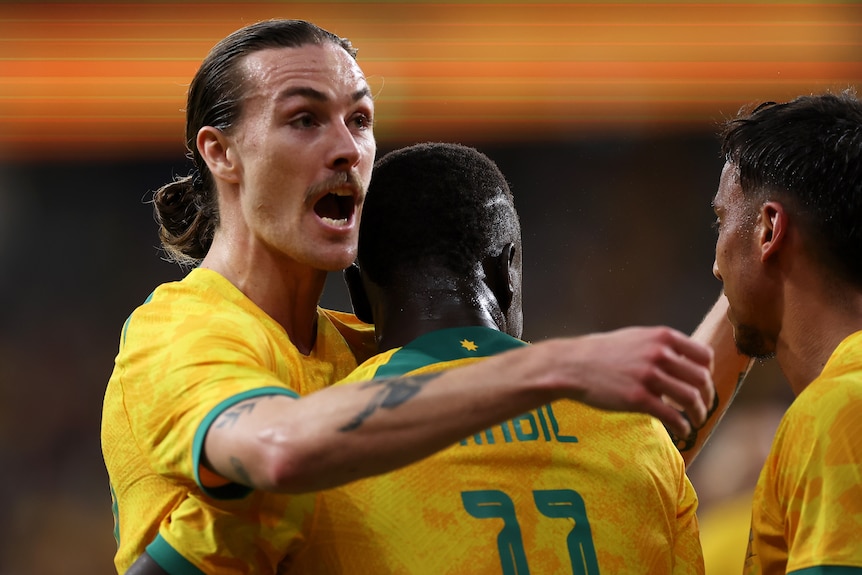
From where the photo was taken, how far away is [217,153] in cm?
286

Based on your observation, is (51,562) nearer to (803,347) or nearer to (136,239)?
(136,239)

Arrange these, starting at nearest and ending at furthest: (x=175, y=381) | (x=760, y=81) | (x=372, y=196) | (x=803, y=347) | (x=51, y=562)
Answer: (x=175, y=381) < (x=803, y=347) < (x=372, y=196) < (x=51, y=562) < (x=760, y=81)

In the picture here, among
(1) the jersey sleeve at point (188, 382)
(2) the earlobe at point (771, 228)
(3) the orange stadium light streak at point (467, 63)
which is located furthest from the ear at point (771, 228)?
(3) the orange stadium light streak at point (467, 63)

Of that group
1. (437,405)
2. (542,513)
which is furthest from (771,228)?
(437,405)

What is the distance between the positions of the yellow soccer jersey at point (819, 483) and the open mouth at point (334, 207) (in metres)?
1.21

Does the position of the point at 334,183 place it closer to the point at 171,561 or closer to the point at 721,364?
the point at 171,561

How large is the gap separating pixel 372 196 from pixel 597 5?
19.9ft

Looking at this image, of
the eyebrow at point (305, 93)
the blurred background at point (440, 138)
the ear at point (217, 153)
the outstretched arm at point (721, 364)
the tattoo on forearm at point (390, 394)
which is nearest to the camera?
the tattoo on forearm at point (390, 394)

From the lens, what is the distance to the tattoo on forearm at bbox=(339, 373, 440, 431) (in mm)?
1918

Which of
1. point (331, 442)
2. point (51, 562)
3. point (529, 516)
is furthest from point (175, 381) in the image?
point (51, 562)

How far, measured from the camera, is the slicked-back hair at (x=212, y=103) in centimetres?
281

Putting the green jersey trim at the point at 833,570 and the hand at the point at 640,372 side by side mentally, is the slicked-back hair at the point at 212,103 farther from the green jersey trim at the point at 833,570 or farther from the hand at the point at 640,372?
the green jersey trim at the point at 833,570

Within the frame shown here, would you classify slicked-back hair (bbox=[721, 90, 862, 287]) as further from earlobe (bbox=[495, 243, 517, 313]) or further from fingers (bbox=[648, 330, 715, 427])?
fingers (bbox=[648, 330, 715, 427])

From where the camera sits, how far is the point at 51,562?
6.95 metres
